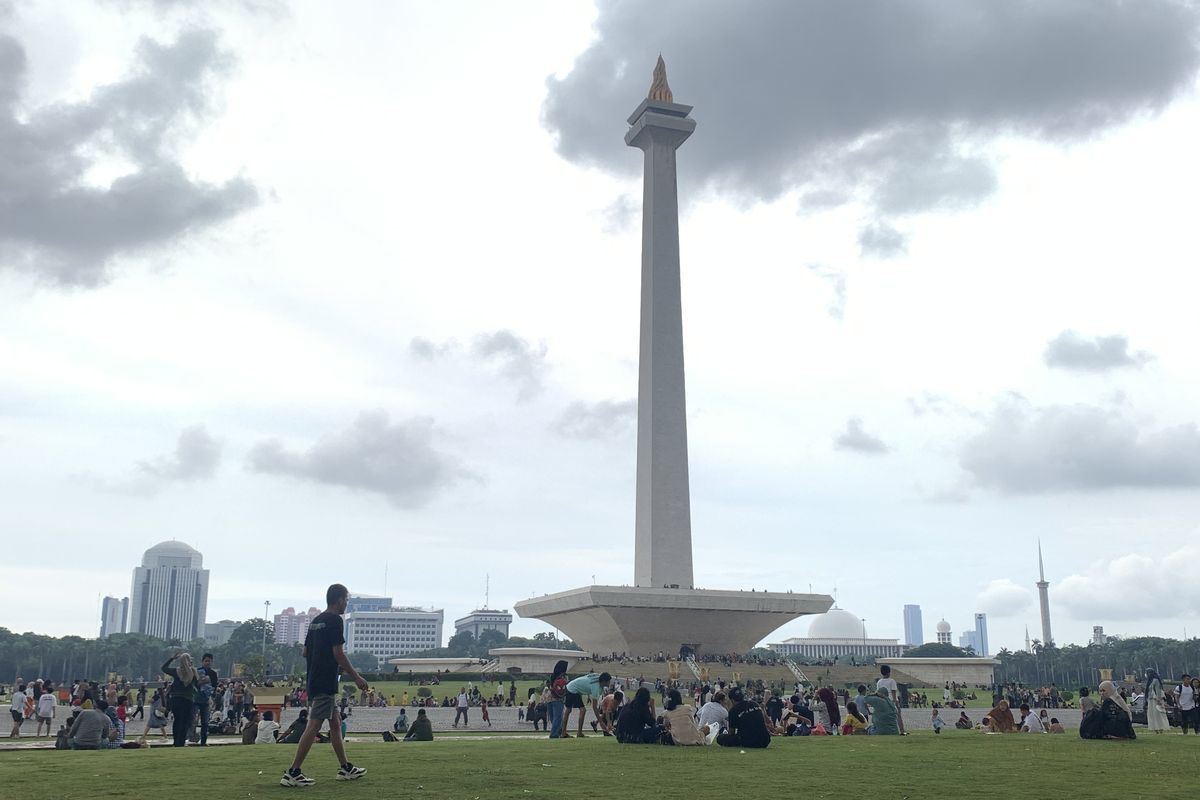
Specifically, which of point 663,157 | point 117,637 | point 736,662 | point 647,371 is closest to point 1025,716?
point 736,662

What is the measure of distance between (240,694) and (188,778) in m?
19.1

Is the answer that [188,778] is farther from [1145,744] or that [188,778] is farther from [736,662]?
[736,662]

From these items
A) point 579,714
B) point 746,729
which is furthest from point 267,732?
point 746,729

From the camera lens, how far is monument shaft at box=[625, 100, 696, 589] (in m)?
66.8

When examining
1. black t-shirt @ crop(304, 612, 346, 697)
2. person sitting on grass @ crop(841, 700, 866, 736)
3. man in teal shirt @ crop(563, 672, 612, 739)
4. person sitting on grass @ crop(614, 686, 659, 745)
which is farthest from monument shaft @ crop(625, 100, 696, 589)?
black t-shirt @ crop(304, 612, 346, 697)

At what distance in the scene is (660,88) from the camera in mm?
72938

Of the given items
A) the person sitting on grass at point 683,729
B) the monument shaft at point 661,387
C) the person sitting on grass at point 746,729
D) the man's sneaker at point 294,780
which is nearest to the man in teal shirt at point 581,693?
the person sitting on grass at point 683,729

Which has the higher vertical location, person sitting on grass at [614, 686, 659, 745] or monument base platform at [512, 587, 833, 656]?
monument base platform at [512, 587, 833, 656]

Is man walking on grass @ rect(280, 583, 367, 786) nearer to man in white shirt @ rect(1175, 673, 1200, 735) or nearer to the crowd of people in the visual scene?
the crowd of people

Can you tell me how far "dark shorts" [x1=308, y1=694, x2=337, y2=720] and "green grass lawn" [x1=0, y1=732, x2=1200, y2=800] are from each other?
22.6 inches

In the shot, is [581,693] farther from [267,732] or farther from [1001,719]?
[1001,719]

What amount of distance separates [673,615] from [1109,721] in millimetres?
49071

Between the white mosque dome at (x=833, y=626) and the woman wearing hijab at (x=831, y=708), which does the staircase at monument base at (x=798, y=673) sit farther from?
the white mosque dome at (x=833, y=626)

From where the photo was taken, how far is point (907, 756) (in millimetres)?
13055
